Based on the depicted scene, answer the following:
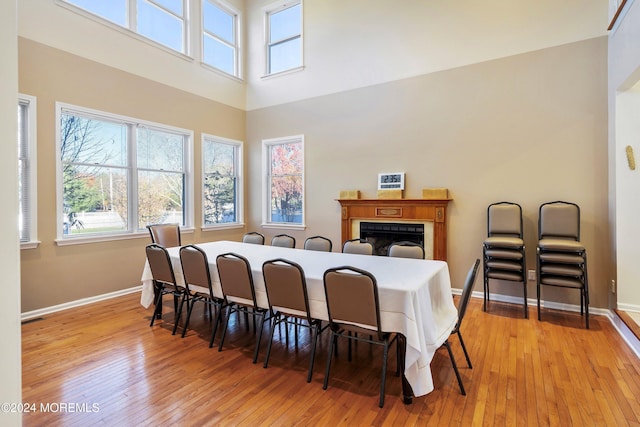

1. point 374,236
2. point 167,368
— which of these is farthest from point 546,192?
point 167,368

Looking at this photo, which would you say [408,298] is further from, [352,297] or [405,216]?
[405,216]

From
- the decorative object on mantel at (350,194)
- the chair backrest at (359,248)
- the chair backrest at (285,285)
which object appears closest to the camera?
the chair backrest at (285,285)

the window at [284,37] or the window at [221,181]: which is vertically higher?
the window at [284,37]

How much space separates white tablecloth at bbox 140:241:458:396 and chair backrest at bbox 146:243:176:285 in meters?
0.08

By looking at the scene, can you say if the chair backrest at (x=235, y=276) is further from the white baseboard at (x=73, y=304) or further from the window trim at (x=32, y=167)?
the window trim at (x=32, y=167)

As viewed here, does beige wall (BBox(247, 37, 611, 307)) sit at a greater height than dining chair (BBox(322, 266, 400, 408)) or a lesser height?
greater

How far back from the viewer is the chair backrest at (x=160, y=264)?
3312 millimetres

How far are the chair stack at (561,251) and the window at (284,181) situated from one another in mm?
3678

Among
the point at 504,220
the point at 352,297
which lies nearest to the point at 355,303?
the point at 352,297

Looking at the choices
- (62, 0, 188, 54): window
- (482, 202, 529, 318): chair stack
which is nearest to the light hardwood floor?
(482, 202, 529, 318): chair stack

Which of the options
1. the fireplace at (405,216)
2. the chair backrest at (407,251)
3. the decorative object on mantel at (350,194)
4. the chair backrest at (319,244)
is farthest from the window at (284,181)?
the chair backrest at (407,251)

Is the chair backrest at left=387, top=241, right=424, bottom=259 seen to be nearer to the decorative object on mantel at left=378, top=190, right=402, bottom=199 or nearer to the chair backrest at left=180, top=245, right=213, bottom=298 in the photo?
the decorative object on mantel at left=378, top=190, right=402, bottom=199

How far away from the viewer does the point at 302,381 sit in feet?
7.97

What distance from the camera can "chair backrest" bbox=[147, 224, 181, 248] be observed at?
436 cm
